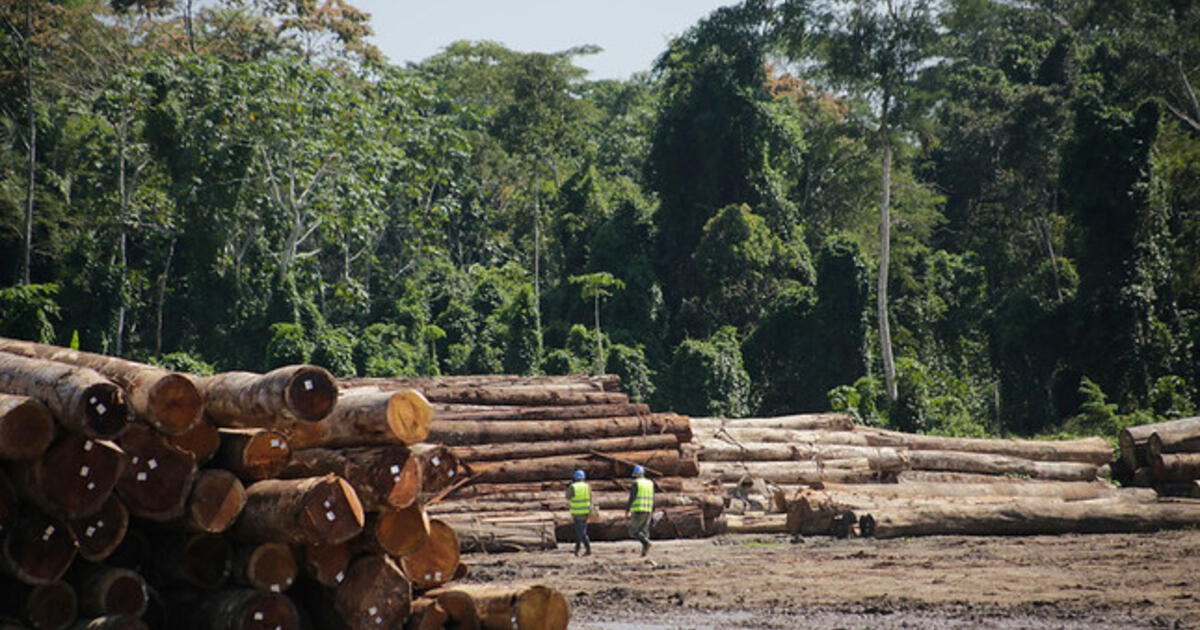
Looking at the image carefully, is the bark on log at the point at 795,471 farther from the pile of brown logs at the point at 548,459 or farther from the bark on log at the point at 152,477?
the bark on log at the point at 152,477

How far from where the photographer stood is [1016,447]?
23.9 m

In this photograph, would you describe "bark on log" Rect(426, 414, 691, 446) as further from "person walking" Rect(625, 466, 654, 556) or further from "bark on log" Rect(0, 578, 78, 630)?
Answer: "bark on log" Rect(0, 578, 78, 630)

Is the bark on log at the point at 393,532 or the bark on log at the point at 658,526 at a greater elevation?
the bark on log at the point at 393,532

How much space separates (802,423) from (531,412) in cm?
589

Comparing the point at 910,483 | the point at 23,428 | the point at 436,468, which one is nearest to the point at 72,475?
the point at 23,428

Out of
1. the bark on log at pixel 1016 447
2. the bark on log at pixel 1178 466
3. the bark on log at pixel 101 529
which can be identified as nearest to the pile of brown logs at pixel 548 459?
the bark on log at pixel 1016 447

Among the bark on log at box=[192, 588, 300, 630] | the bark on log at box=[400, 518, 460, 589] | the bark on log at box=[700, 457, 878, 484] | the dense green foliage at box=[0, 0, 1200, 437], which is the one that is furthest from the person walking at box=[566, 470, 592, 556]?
the dense green foliage at box=[0, 0, 1200, 437]

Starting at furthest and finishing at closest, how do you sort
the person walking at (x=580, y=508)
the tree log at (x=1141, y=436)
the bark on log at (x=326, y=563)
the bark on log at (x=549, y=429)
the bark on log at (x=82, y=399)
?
the tree log at (x=1141, y=436), the bark on log at (x=549, y=429), the person walking at (x=580, y=508), the bark on log at (x=326, y=563), the bark on log at (x=82, y=399)

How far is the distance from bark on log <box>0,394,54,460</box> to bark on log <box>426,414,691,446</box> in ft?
35.0

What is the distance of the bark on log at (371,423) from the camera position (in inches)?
342

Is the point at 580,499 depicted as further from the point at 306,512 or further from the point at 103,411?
the point at 103,411

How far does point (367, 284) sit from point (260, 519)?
1471 inches

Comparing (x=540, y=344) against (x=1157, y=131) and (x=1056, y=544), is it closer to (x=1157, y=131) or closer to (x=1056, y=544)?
(x=1157, y=131)

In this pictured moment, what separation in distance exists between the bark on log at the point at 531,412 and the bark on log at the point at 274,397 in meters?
10.3
